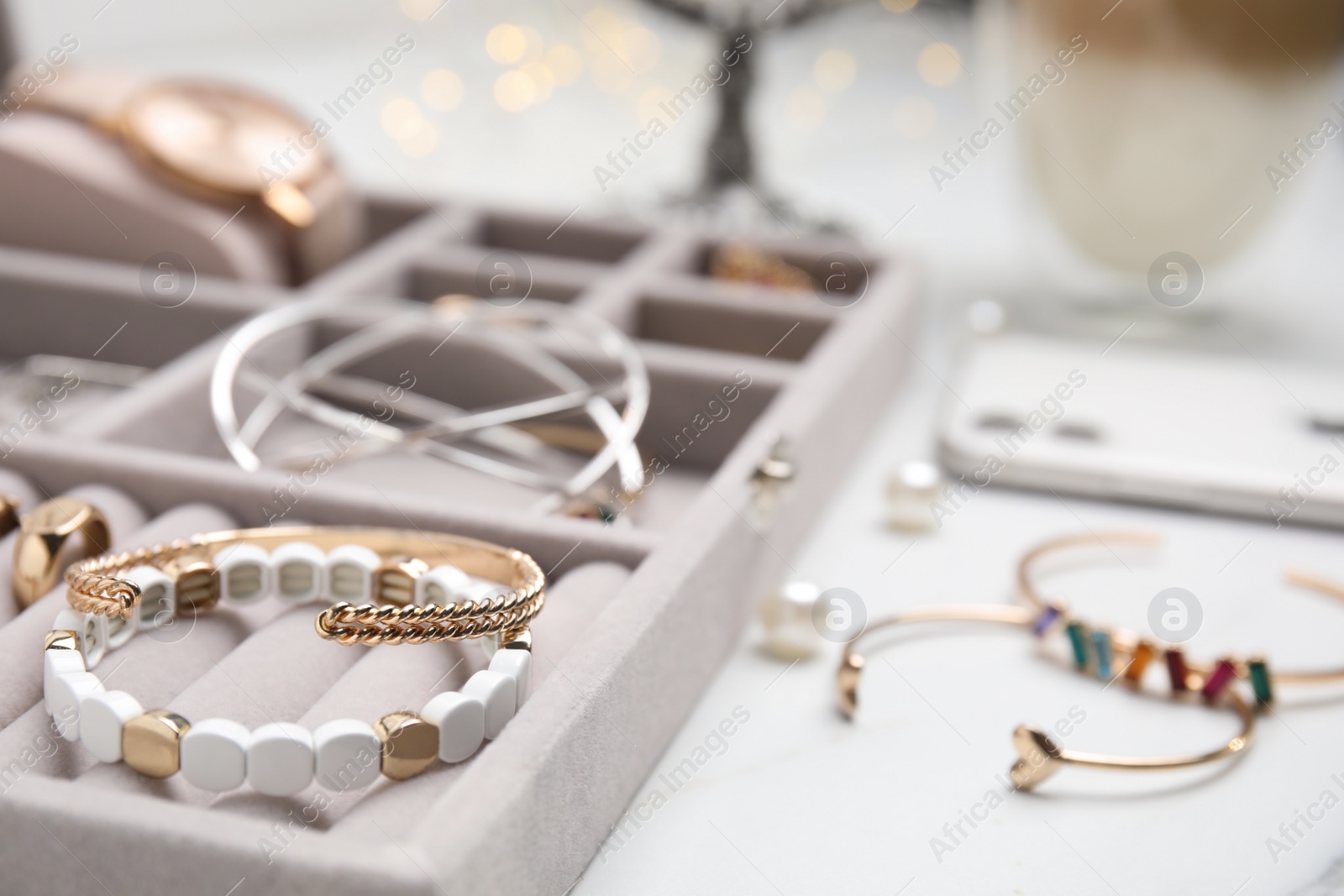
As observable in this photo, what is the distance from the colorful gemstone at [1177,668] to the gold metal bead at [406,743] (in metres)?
0.33

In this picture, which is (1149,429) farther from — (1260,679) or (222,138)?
(222,138)

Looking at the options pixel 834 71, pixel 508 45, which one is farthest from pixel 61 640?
pixel 834 71

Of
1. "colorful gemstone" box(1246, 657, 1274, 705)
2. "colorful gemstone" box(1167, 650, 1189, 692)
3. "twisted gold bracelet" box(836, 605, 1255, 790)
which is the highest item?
"colorful gemstone" box(1246, 657, 1274, 705)

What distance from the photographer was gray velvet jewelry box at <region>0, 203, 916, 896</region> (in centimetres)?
38

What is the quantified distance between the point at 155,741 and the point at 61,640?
7cm

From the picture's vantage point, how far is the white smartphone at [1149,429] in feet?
2.37

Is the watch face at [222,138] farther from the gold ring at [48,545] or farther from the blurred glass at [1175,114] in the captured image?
the blurred glass at [1175,114]

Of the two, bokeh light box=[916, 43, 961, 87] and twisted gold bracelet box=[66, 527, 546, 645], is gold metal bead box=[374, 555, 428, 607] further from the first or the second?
bokeh light box=[916, 43, 961, 87]

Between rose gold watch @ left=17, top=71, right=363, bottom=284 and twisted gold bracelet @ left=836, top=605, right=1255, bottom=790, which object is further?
rose gold watch @ left=17, top=71, right=363, bottom=284

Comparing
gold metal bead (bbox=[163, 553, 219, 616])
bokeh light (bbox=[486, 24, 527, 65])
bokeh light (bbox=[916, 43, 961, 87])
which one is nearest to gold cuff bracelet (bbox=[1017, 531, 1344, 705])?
gold metal bead (bbox=[163, 553, 219, 616])

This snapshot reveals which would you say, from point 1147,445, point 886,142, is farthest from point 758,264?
point 886,142

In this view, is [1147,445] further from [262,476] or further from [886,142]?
[886,142]

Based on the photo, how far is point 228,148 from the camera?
872mm

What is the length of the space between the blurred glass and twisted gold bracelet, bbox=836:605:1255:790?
15.6 inches
